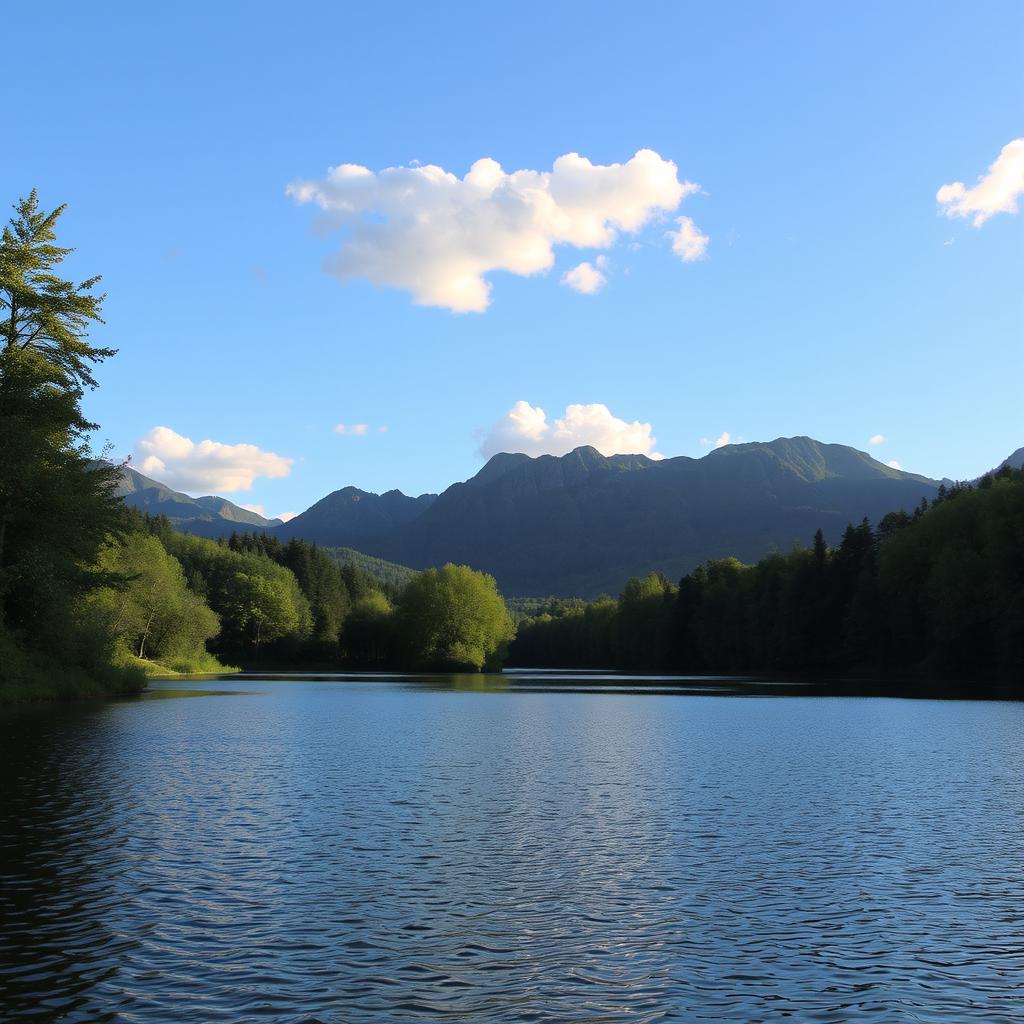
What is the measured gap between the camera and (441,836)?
20.8 meters

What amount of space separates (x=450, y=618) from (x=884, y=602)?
6397cm

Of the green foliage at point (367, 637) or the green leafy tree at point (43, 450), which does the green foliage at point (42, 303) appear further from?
the green foliage at point (367, 637)

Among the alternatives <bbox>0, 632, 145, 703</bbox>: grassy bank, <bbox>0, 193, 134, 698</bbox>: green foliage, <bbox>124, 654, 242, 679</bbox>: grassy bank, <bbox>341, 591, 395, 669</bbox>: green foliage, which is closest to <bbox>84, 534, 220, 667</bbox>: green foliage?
<bbox>124, 654, 242, 679</bbox>: grassy bank

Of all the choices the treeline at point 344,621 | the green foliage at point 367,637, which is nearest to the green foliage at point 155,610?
the treeline at point 344,621

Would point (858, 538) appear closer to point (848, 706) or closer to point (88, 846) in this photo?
point (848, 706)

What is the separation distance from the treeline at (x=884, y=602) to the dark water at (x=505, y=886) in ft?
222

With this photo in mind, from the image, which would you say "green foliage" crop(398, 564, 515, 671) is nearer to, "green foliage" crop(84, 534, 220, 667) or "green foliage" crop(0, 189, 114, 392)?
"green foliage" crop(84, 534, 220, 667)

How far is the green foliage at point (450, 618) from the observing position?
15188 cm

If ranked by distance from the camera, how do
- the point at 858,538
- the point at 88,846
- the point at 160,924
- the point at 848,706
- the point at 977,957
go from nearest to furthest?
the point at 977,957
the point at 160,924
the point at 88,846
the point at 848,706
the point at 858,538

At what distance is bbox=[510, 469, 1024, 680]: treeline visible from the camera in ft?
316

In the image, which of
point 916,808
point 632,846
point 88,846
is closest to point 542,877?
point 632,846

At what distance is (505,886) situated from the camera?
16.6m

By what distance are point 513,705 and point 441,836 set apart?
4946 centimetres

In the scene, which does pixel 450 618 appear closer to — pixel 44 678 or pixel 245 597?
pixel 245 597
